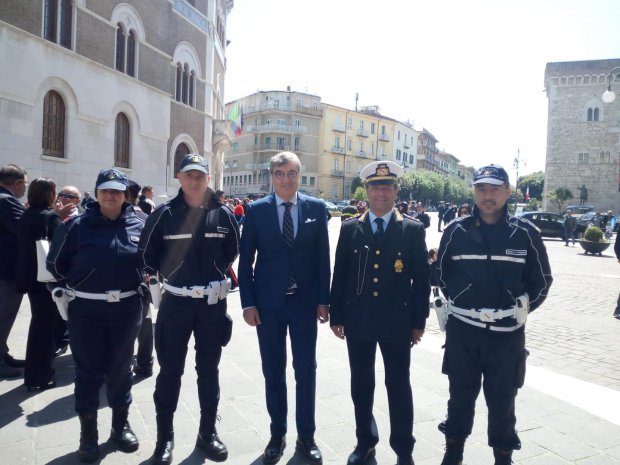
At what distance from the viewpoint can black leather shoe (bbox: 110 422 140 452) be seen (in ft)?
12.1

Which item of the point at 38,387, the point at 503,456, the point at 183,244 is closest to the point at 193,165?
the point at 183,244

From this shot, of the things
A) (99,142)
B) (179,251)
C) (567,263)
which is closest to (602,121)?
(567,263)

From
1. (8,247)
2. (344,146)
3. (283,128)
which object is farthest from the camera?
(344,146)

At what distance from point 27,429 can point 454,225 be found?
3.80m

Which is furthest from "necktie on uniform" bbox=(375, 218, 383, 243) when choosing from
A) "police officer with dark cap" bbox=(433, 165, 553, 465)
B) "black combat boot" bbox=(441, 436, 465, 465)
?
"black combat boot" bbox=(441, 436, 465, 465)

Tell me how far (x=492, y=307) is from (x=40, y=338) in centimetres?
425

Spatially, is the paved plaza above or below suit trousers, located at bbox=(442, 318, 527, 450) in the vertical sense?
below

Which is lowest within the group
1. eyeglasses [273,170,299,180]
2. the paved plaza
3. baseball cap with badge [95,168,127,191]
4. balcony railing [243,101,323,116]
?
the paved plaza

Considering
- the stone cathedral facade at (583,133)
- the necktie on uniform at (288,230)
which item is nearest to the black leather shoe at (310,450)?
the necktie on uniform at (288,230)

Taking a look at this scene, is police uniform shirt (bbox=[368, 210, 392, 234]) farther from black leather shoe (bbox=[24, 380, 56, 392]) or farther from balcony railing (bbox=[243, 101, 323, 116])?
balcony railing (bbox=[243, 101, 323, 116])

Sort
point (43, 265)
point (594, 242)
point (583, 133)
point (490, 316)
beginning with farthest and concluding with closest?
1. point (583, 133)
2. point (594, 242)
3. point (43, 265)
4. point (490, 316)

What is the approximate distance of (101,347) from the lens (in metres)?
3.68

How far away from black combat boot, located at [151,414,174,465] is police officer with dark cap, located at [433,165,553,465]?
2033 mm

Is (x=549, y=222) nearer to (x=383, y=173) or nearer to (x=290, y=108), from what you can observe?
(x=383, y=173)
